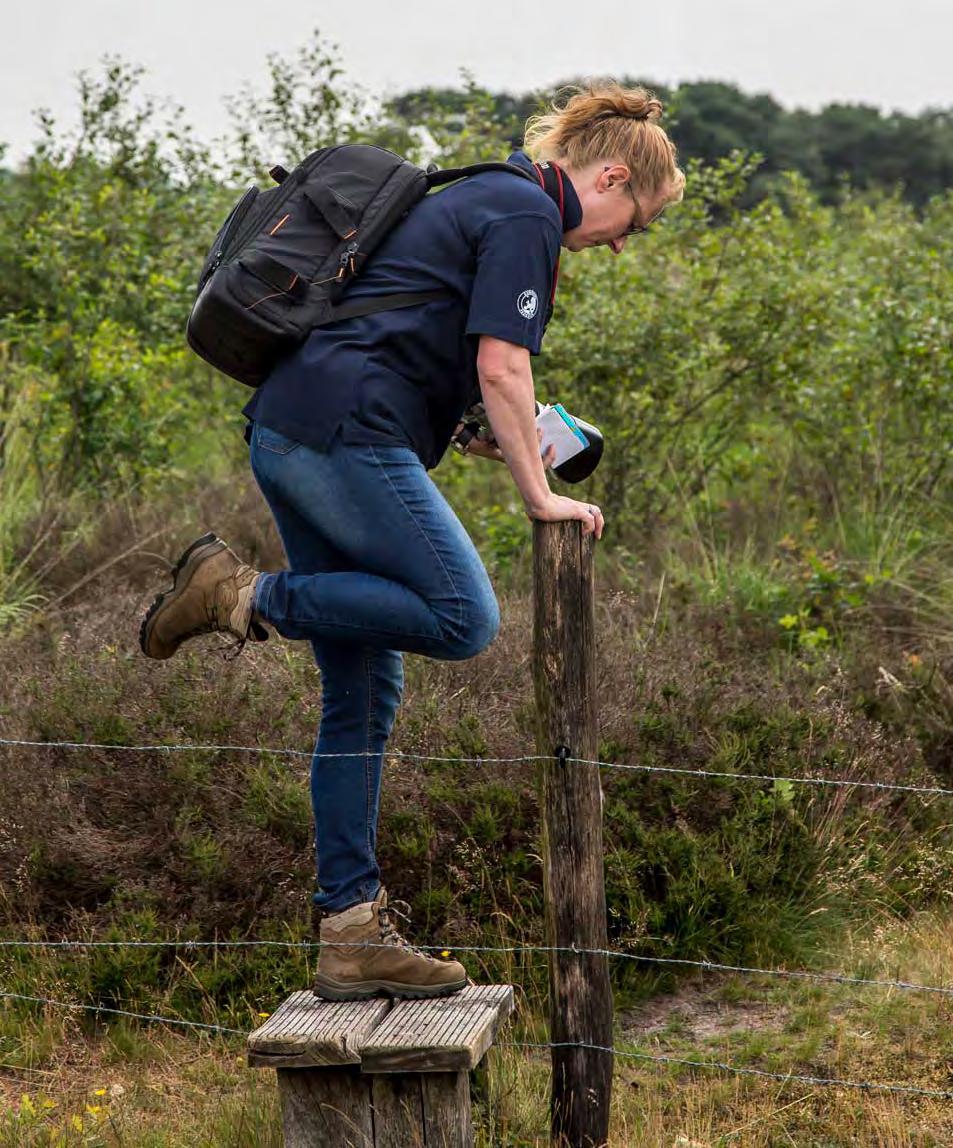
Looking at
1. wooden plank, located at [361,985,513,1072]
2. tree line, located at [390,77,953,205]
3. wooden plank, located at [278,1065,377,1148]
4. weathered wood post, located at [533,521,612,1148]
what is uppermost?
tree line, located at [390,77,953,205]

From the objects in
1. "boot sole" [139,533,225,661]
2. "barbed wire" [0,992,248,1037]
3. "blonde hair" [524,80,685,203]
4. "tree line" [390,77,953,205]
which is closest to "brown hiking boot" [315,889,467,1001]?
"barbed wire" [0,992,248,1037]

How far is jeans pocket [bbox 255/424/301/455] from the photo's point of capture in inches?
138

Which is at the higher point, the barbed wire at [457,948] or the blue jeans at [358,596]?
the blue jeans at [358,596]

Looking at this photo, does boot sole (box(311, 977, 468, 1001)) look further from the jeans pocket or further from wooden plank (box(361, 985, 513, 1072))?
the jeans pocket

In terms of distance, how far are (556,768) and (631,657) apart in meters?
2.21

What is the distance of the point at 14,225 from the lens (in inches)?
403

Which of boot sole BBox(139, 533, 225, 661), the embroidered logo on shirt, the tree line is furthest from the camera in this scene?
the tree line

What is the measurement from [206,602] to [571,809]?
100 cm

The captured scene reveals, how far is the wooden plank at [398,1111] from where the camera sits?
352 centimetres

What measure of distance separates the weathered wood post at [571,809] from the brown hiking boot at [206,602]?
2.23ft

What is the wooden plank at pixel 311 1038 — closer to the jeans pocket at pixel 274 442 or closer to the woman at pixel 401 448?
the woman at pixel 401 448

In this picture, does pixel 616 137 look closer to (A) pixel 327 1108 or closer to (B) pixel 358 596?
(B) pixel 358 596

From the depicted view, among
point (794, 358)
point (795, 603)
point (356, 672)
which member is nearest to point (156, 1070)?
point (356, 672)

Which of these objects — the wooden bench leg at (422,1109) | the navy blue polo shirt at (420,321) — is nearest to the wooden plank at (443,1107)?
the wooden bench leg at (422,1109)
